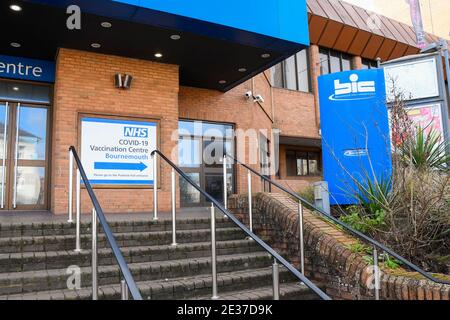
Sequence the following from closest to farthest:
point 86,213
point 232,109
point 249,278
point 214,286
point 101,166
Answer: point 214,286, point 249,278, point 86,213, point 101,166, point 232,109

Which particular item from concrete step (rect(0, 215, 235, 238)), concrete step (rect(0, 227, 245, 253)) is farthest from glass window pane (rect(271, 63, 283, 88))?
concrete step (rect(0, 227, 245, 253))

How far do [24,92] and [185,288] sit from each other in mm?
6216

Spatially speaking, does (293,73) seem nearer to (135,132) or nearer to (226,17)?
(135,132)

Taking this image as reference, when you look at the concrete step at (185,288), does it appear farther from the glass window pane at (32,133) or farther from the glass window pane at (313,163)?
the glass window pane at (313,163)

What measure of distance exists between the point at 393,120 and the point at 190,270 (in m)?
3.58

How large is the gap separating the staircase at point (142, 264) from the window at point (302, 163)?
1217cm

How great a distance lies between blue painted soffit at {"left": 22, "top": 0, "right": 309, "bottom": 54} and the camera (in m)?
6.77

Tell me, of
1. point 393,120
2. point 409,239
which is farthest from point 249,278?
point 393,120

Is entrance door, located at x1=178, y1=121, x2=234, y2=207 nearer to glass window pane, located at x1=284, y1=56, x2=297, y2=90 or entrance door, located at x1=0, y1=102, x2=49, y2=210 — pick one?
entrance door, located at x1=0, y1=102, x2=49, y2=210

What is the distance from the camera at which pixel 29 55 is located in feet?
28.5

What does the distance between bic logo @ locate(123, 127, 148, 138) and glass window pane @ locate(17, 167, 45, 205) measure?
191 cm

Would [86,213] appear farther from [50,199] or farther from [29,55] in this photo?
[29,55]

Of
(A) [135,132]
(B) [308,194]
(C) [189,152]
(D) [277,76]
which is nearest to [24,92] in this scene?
(A) [135,132]

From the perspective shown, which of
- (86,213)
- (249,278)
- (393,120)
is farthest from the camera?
(86,213)
